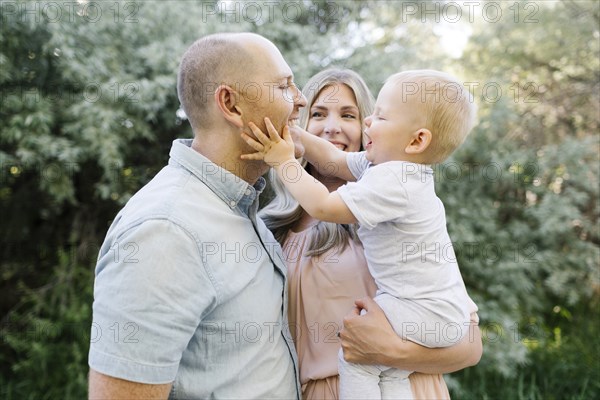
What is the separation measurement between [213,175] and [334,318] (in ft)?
2.39

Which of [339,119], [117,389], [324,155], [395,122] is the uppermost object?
[395,122]

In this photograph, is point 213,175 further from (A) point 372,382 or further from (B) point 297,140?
(A) point 372,382

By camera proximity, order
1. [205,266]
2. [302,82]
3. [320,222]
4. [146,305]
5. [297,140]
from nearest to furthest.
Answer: [146,305], [205,266], [297,140], [320,222], [302,82]

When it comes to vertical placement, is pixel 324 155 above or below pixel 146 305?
above

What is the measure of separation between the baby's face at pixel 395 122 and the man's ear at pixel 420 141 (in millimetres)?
13

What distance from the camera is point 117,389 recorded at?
1410 mm

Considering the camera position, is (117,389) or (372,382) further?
(372,382)

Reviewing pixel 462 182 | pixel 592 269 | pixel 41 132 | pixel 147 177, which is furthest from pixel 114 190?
pixel 592 269

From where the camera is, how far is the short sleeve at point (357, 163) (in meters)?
2.25

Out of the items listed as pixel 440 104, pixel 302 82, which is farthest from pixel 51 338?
pixel 440 104

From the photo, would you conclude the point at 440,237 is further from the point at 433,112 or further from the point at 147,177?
the point at 147,177

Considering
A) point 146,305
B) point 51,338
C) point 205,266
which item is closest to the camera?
point 146,305

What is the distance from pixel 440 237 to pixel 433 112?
1.43 ft

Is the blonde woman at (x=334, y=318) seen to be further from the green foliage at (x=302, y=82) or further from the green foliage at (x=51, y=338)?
the green foliage at (x=51, y=338)
